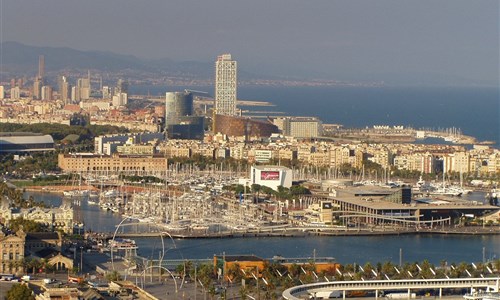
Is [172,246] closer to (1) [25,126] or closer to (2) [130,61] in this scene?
(1) [25,126]

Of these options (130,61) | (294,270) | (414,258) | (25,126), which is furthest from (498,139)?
(130,61)

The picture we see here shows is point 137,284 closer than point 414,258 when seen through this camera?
Yes

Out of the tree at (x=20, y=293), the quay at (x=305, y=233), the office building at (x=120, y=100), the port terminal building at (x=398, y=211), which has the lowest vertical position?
the tree at (x=20, y=293)

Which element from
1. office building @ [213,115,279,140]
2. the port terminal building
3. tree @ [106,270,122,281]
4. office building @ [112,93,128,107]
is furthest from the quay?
office building @ [112,93,128,107]

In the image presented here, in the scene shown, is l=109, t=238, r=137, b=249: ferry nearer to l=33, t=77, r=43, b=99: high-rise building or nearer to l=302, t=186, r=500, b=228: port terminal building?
l=302, t=186, r=500, b=228: port terminal building

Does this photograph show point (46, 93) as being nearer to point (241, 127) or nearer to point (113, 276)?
point (241, 127)

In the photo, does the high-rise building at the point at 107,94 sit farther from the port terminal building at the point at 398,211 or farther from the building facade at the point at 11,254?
the building facade at the point at 11,254

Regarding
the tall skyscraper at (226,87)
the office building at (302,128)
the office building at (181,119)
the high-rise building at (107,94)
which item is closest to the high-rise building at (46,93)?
the high-rise building at (107,94)
